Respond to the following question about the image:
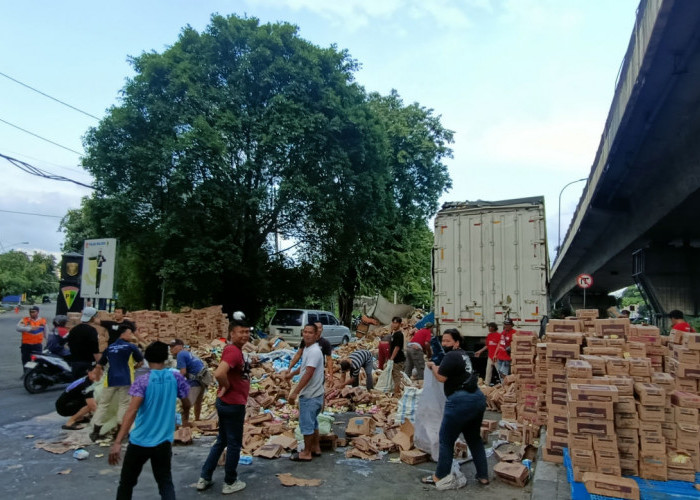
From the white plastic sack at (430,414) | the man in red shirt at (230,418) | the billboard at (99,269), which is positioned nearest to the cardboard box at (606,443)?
the white plastic sack at (430,414)

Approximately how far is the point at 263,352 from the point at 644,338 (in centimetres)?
1220

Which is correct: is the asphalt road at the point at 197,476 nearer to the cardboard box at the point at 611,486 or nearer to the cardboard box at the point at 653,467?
the cardboard box at the point at 611,486

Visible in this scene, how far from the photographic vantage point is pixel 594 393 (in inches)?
181

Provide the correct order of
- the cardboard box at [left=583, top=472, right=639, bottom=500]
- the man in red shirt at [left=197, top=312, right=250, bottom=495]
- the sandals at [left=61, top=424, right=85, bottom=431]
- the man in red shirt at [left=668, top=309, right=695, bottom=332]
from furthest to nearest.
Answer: the man in red shirt at [left=668, top=309, right=695, bottom=332] → the sandals at [left=61, top=424, right=85, bottom=431] → the man in red shirt at [left=197, top=312, right=250, bottom=495] → the cardboard box at [left=583, top=472, right=639, bottom=500]

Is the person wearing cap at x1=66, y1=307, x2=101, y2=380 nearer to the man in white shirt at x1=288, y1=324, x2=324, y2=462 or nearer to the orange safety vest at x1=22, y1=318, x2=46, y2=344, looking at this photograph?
the orange safety vest at x1=22, y1=318, x2=46, y2=344

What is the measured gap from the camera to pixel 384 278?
100 feet

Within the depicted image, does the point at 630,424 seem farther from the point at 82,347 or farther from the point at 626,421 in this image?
the point at 82,347

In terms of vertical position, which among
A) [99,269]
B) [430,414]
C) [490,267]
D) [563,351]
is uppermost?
[490,267]

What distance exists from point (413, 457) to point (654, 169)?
8.73 m

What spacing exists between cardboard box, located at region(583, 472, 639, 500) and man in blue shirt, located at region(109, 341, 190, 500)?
11.6ft

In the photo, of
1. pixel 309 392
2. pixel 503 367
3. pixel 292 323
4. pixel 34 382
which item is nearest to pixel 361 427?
pixel 309 392

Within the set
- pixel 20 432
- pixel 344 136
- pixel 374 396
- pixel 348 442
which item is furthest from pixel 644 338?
pixel 344 136

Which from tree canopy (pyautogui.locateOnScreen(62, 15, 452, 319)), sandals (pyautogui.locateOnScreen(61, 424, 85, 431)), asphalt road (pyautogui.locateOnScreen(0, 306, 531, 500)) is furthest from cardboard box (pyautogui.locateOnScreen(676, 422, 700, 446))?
tree canopy (pyautogui.locateOnScreen(62, 15, 452, 319))

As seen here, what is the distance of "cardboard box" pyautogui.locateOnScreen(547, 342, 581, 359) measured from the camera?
6.11m
